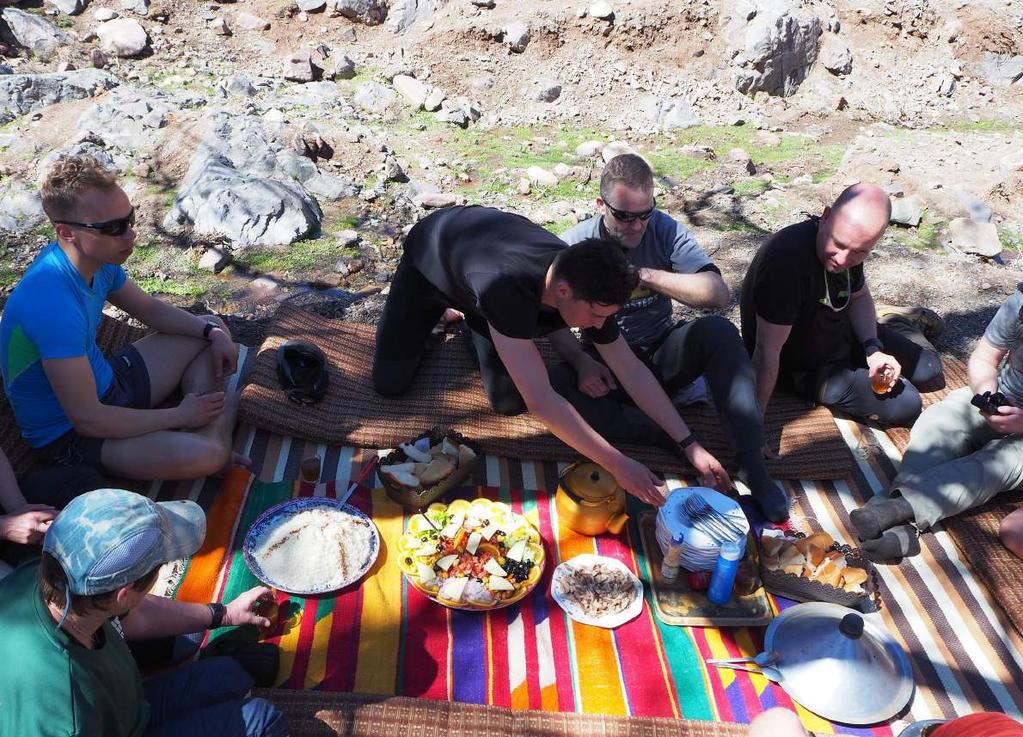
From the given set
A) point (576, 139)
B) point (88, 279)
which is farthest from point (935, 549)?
point (576, 139)

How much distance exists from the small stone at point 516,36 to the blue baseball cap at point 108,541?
10183mm

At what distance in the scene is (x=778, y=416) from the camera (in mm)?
4246

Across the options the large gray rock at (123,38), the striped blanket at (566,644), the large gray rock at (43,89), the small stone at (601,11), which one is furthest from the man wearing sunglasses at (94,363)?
the small stone at (601,11)

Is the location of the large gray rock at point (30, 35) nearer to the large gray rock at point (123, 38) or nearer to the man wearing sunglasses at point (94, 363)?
the large gray rock at point (123, 38)

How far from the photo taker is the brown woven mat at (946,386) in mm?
4223

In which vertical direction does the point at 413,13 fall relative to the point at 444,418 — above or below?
below

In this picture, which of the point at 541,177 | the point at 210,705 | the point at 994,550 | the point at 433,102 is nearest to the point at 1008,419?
the point at 994,550

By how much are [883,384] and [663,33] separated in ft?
28.2

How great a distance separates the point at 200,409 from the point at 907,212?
6.41 metres

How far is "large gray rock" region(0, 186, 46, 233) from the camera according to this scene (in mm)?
6430

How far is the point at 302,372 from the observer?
161 inches

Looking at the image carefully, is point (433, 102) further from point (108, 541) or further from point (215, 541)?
point (108, 541)

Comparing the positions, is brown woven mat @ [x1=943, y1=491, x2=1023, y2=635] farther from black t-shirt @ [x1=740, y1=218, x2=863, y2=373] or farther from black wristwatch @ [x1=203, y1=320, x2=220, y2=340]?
black wristwatch @ [x1=203, y1=320, x2=220, y2=340]

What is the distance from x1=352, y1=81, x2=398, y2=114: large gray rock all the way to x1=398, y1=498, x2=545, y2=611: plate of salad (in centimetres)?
745
